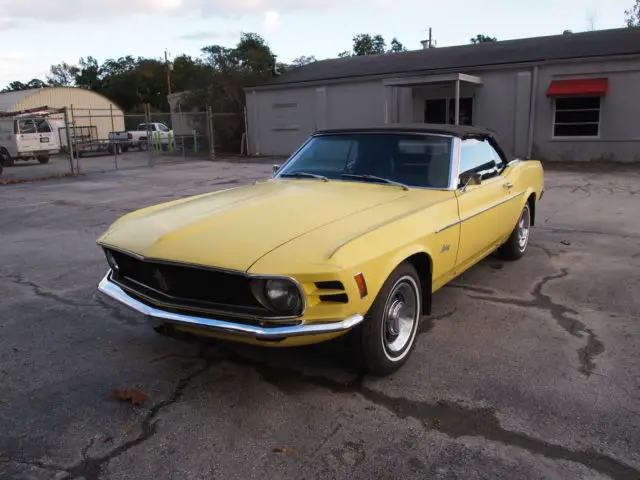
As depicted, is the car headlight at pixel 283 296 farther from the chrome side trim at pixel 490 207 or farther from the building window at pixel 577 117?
the building window at pixel 577 117

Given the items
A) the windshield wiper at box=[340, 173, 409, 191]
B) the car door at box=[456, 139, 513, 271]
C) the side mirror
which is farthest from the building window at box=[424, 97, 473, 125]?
the windshield wiper at box=[340, 173, 409, 191]

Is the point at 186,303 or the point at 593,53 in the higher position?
the point at 593,53

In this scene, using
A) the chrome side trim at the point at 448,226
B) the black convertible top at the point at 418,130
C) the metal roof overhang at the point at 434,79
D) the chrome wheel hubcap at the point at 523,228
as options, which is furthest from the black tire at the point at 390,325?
the metal roof overhang at the point at 434,79

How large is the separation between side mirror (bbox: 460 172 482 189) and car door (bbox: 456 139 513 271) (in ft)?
0.10

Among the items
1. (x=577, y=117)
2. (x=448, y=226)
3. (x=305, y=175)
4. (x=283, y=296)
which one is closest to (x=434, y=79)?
(x=577, y=117)

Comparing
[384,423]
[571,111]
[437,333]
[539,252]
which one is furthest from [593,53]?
[384,423]

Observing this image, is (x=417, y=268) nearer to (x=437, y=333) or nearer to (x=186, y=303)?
(x=437, y=333)

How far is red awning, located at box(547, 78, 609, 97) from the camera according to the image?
17.2 meters

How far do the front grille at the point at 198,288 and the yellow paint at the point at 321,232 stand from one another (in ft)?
0.32

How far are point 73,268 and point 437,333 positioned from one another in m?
4.16

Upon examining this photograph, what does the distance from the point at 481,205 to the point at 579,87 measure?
15543 mm

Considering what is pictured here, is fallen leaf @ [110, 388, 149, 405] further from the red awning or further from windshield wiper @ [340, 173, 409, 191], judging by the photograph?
the red awning

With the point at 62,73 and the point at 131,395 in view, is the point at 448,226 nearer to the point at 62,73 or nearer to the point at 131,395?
the point at 131,395

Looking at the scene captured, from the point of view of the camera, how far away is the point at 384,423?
2869 millimetres
